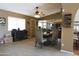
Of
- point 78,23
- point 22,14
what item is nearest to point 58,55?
point 78,23

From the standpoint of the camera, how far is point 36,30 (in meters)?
2.63

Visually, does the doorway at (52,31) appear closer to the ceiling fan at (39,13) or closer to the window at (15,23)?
the ceiling fan at (39,13)

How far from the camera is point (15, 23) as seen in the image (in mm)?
2596

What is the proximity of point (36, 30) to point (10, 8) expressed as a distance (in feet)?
2.36

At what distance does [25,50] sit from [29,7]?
0.93 meters

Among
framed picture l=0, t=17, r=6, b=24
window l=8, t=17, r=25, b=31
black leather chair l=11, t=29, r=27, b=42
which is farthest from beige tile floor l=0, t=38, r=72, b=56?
framed picture l=0, t=17, r=6, b=24

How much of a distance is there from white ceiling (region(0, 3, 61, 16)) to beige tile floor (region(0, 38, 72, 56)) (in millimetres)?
634

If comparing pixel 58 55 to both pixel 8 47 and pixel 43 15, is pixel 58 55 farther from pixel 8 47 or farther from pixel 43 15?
pixel 8 47

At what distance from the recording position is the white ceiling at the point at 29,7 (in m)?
2.43

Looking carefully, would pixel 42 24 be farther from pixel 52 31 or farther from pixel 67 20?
pixel 67 20

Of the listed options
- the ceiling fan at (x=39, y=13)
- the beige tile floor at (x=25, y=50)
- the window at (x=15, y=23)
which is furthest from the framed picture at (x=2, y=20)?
the ceiling fan at (x=39, y=13)

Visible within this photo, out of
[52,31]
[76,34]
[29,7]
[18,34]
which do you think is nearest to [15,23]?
[18,34]

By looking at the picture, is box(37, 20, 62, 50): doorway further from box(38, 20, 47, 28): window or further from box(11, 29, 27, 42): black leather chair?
box(11, 29, 27, 42): black leather chair

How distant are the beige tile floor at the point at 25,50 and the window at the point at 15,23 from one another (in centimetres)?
33
